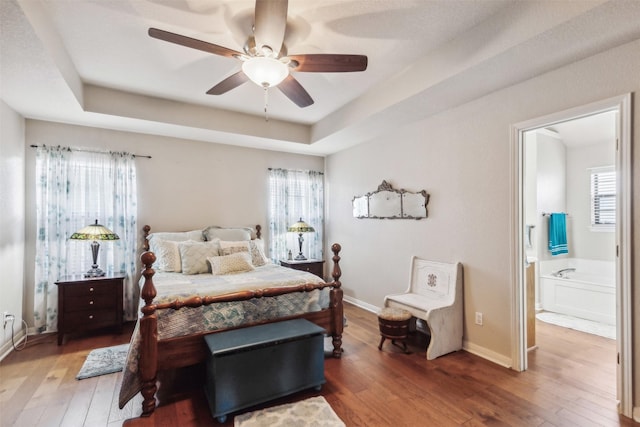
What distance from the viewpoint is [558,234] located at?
184 inches

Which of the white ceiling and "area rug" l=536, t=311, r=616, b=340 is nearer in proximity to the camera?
the white ceiling

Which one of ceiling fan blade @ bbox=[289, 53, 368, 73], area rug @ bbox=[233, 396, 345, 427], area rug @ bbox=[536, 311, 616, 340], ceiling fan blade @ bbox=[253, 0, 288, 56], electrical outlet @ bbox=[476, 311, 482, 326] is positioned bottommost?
area rug @ bbox=[536, 311, 616, 340]

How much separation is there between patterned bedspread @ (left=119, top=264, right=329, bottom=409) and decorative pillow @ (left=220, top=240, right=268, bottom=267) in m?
0.52

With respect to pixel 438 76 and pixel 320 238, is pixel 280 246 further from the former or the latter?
pixel 438 76

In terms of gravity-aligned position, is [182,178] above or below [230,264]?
above

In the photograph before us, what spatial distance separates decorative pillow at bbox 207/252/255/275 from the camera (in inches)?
134

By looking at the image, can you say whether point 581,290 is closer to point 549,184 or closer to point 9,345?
point 549,184

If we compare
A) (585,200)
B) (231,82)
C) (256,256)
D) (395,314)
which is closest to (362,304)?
(395,314)

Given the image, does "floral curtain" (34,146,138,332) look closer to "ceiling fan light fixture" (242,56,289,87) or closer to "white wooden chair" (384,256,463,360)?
"ceiling fan light fixture" (242,56,289,87)

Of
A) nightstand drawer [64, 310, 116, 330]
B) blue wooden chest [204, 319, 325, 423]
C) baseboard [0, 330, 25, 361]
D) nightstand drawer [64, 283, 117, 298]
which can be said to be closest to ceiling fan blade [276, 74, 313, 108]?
blue wooden chest [204, 319, 325, 423]

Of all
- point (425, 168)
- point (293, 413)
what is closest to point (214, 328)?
point (293, 413)

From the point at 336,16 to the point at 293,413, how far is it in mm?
2823

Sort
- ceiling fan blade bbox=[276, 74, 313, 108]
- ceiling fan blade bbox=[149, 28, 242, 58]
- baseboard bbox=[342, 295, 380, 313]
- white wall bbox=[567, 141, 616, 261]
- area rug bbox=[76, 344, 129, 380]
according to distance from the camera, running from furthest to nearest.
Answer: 1. white wall bbox=[567, 141, 616, 261]
2. baseboard bbox=[342, 295, 380, 313]
3. area rug bbox=[76, 344, 129, 380]
4. ceiling fan blade bbox=[276, 74, 313, 108]
5. ceiling fan blade bbox=[149, 28, 242, 58]

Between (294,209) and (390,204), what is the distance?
1.80 metres
